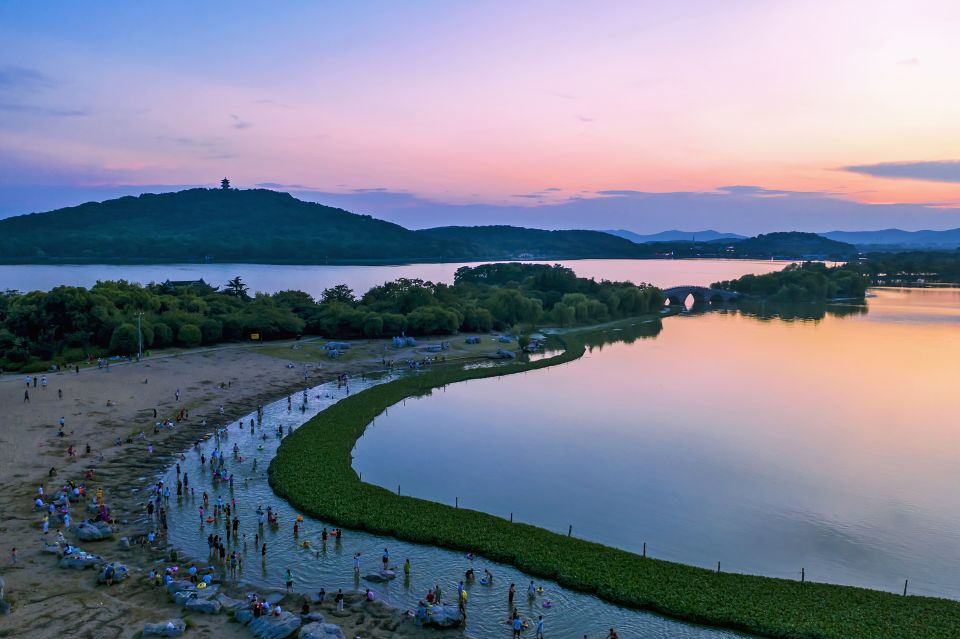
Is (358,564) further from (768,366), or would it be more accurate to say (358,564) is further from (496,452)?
(768,366)

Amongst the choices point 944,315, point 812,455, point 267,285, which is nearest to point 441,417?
point 812,455

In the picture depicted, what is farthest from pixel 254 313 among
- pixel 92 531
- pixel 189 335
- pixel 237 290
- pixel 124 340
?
pixel 92 531

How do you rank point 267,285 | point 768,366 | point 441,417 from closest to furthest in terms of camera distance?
point 441,417 < point 768,366 < point 267,285

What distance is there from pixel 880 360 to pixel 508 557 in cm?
6994

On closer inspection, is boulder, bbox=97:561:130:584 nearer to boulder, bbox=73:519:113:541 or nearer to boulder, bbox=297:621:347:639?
boulder, bbox=73:519:113:541

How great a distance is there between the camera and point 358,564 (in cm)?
2680

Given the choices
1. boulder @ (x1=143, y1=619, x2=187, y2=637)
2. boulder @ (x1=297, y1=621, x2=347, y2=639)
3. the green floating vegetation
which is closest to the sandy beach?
boulder @ (x1=143, y1=619, x2=187, y2=637)

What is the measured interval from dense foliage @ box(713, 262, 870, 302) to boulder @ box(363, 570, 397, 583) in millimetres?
152290

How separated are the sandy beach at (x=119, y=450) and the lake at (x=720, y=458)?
40.7ft

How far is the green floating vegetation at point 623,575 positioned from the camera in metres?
22.8

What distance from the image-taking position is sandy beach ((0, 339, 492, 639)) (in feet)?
72.7

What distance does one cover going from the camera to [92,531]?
27.8 m

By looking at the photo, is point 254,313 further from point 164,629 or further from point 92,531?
point 164,629

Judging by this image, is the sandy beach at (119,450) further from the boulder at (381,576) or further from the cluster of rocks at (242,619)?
the boulder at (381,576)
